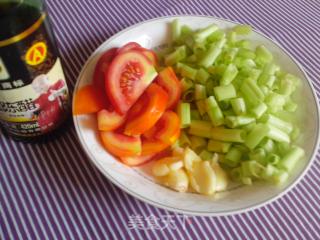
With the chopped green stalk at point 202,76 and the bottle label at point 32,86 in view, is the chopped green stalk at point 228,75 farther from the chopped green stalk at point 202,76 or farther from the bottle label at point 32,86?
the bottle label at point 32,86

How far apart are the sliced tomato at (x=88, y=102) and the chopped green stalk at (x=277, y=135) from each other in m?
0.30

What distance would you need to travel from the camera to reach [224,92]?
0.67m

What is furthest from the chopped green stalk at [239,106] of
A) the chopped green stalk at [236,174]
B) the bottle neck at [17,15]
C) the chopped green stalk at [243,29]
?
the bottle neck at [17,15]

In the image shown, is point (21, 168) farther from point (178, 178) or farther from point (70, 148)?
point (178, 178)

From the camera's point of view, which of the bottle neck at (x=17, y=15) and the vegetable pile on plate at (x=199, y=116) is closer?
the bottle neck at (x=17, y=15)

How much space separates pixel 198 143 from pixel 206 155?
0.09 feet

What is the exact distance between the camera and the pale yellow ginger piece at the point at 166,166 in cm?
62

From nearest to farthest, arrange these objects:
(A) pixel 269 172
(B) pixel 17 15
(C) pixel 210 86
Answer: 1. (B) pixel 17 15
2. (A) pixel 269 172
3. (C) pixel 210 86

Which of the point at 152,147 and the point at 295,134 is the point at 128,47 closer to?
the point at 152,147

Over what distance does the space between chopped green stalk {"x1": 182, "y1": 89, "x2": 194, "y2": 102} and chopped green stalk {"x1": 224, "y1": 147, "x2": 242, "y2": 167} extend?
Result: 13cm

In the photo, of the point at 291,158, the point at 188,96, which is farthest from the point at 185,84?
the point at 291,158

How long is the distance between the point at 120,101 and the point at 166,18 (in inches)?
10.6

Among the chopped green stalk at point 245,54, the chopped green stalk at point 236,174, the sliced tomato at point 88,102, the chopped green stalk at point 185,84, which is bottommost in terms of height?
the chopped green stalk at point 236,174

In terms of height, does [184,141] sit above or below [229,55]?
below
